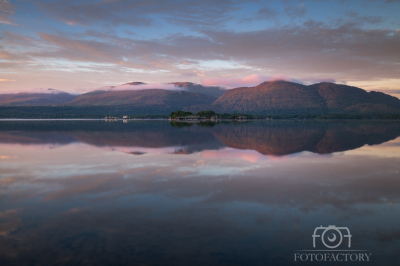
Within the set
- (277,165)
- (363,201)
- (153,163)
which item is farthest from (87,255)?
(277,165)

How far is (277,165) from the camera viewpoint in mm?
16531

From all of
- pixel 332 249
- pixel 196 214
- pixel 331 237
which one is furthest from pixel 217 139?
pixel 332 249

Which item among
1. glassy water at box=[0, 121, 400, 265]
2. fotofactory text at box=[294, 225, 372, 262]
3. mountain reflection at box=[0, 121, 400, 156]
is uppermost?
mountain reflection at box=[0, 121, 400, 156]

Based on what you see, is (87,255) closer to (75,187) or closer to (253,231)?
(253,231)

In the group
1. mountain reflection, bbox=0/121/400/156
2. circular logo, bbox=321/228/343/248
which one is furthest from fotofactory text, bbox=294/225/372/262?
mountain reflection, bbox=0/121/400/156

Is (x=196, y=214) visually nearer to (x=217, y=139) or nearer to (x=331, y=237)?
(x=331, y=237)

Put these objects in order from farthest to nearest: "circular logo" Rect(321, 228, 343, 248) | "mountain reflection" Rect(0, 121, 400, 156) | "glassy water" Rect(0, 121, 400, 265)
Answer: "mountain reflection" Rect(0, 121, 400, 156)
"circular logo" Rect(321, 228, 343, 248)
"glassy water" Rect(0, 121, 400, 265)

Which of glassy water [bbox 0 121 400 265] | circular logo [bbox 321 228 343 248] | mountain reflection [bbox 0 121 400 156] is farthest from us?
mountain reflection [bbox 0 121 400 156]

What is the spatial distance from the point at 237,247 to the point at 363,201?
6152 mm

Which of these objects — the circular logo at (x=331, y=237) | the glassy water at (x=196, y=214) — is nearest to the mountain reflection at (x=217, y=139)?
the glassy water at (x=196, y=214)

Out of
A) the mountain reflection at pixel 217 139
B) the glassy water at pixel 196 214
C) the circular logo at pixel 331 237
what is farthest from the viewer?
the mountain reflection at pixel 217 139

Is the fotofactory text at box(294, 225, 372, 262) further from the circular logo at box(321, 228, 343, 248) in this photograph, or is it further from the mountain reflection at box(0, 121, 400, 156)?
the mountain reflection at box(0, 121, 400, 156)

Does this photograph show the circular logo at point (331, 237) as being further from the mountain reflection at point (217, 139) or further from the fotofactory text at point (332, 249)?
the mountain reflection at point (217, 139)

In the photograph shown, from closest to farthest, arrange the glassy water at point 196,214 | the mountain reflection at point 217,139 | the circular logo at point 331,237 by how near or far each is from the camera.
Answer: the glassy water at point 196,214
the circular logo at point 331,237
the mountain reflection at point 217,139
